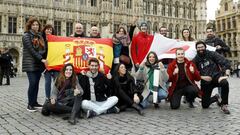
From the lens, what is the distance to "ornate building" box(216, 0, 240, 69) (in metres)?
53.5

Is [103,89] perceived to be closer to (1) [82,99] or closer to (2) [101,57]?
(1) [82,99]

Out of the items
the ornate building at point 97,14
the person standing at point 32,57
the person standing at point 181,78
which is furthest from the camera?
the ornate building at point 97,14

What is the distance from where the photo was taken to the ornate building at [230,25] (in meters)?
53.5

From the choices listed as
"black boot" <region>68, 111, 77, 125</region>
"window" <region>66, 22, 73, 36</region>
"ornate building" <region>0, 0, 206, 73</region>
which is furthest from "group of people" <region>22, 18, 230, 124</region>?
"window" <region>66, 22, 73, 36</region>

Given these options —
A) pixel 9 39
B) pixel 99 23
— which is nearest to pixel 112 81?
pixel 9 39

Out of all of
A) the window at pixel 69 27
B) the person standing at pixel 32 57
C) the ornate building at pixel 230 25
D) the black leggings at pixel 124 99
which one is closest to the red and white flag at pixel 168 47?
the black leggings at pixel 124 99

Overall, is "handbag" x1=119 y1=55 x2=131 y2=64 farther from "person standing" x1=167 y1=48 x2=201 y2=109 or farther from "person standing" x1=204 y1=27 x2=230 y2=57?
"person standing" x1=204 y1=27 x2=230 y2=57

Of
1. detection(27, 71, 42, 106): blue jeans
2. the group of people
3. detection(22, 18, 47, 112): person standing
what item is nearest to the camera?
the group of people

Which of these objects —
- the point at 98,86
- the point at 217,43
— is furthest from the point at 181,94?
the point at 98,86

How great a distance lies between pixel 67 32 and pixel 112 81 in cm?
2820

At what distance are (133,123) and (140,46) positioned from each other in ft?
11.5

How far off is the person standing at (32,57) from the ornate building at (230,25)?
156 ft

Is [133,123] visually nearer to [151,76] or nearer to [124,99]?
[124,99]

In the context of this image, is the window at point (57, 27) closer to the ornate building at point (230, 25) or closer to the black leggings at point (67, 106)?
the black leggings at point (67, 106)
